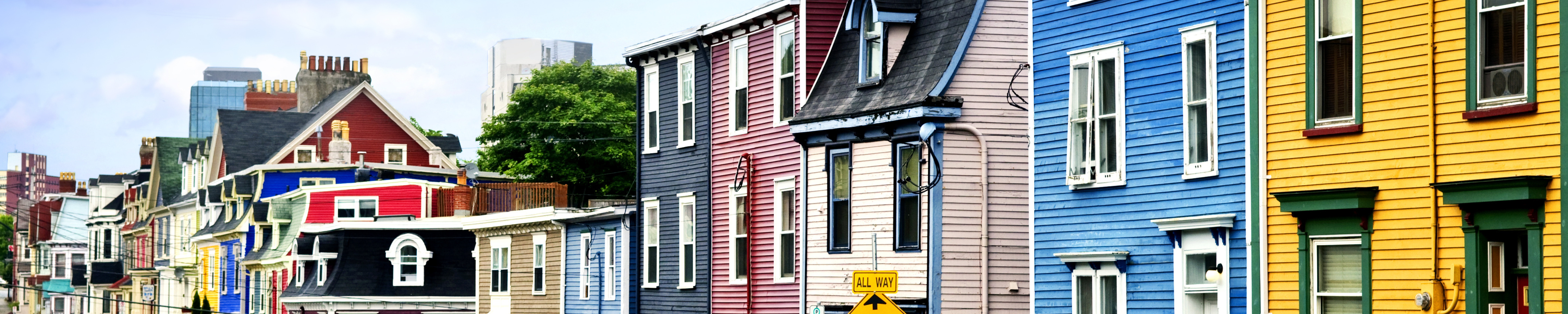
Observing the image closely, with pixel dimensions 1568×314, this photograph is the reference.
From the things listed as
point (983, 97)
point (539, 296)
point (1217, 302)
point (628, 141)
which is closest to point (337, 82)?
point (628, 141)

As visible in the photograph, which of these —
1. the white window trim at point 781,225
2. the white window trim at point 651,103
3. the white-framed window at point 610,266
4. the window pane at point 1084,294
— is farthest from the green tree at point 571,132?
the window pane at point 1084,294

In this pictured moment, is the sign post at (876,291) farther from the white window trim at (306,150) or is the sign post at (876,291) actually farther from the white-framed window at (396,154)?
the white-framed window at (396,154)

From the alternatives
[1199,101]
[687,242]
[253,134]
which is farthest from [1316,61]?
[253,134]

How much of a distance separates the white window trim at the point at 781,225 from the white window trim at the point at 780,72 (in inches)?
40.7

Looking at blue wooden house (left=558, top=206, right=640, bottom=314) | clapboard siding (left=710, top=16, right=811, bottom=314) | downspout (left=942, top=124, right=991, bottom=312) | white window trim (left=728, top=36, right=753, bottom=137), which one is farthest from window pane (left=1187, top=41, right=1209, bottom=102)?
blue wooden house (left=558, top=206, right=640, bottom=314)

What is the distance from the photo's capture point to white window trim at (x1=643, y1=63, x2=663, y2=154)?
123 feet

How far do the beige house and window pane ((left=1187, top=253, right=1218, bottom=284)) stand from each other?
12.7 feet

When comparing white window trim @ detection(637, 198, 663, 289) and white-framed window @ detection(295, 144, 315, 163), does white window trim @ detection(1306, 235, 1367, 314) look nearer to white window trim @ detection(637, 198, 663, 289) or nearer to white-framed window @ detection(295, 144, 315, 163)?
white window trim @ detection(637, 198, 663, 289)

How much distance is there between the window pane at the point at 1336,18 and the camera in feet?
60.8

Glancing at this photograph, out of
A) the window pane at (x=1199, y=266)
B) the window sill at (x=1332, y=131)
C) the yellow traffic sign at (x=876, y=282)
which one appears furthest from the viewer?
the yellow traffic sign at (x=876, y=282)

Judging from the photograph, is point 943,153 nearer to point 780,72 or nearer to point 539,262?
point 780,72

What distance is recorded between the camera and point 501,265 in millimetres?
49094

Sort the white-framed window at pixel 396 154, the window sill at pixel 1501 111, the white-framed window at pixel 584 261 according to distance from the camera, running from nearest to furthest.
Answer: the window sill at pixel 1501 111 → the white-framed window at pixel 584 261 → the white-framed window at pixel 396 154

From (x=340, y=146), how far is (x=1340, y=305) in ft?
201
